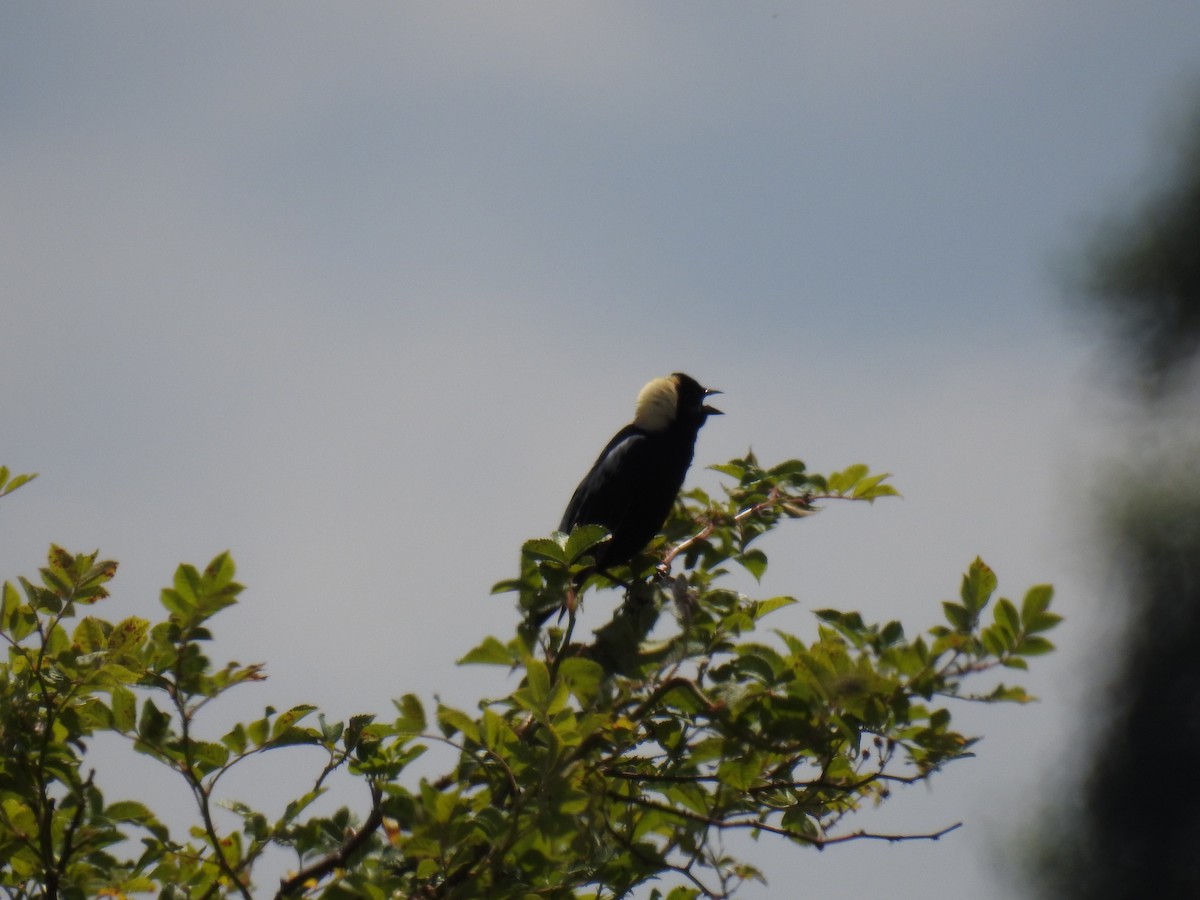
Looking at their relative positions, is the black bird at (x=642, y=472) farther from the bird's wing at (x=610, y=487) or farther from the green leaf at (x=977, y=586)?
the green leaf at (x=977, y=586)

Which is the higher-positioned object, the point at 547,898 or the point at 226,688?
the point at 226,688

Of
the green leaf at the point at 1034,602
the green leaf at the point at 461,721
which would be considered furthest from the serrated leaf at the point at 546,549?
the green leaf at the point at 1034,602

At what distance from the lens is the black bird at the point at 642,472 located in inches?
184

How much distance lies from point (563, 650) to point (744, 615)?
425mm

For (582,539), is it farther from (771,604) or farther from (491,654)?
(771,604)

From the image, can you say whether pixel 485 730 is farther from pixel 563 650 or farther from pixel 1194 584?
pixel 1194 584

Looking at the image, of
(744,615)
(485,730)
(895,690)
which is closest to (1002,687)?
(895,690)

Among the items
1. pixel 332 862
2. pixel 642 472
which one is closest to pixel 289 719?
pixel 332 862

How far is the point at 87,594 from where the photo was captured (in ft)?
8.18

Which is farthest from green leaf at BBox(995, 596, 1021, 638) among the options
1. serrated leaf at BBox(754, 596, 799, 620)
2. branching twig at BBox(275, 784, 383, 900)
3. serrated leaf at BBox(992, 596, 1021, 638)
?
branching twig at BBox(275, 784, 383, 900)

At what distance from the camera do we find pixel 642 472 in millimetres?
4895

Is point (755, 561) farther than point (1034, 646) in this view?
Yes

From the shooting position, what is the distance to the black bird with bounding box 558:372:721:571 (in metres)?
4.67

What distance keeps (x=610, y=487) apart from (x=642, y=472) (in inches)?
6.6
